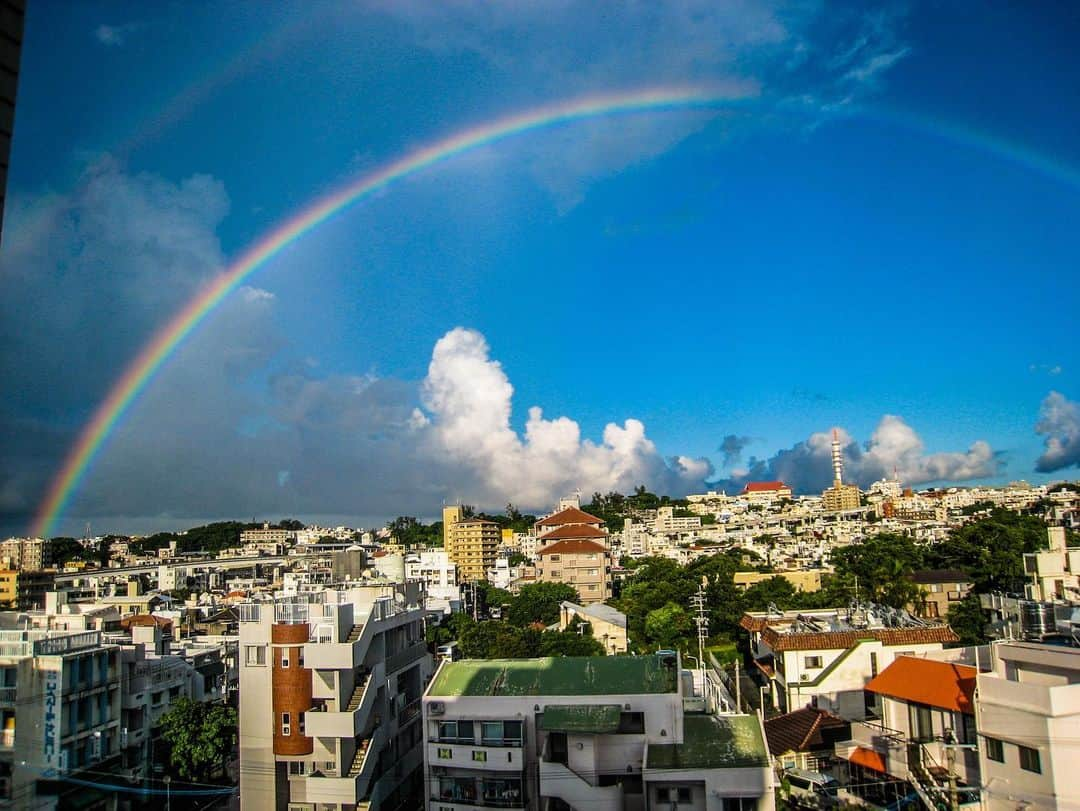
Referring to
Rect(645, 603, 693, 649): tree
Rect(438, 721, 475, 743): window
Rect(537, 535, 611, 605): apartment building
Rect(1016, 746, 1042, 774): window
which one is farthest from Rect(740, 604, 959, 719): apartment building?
Rect(537, 535, 611, 605): apartment building

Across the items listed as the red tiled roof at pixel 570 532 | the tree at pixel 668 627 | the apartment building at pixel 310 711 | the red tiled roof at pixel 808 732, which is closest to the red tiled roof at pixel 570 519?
the red tiled roof at pixel 570 532

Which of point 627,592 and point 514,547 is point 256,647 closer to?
point 627,592

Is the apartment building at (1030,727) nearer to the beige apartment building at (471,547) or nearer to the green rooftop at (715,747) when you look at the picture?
the green rooftop at (715,747)

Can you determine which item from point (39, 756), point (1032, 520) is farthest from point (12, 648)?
point (1032, 520)

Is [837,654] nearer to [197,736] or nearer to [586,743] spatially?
[586,743]

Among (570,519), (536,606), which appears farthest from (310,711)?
(570,519)

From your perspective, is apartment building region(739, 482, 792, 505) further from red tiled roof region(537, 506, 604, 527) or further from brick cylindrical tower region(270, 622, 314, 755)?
brick cylindrical tower region(270, 622, 314, 755)
